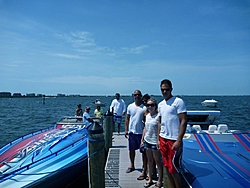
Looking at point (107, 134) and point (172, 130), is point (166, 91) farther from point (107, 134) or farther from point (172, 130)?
point (107, 134)

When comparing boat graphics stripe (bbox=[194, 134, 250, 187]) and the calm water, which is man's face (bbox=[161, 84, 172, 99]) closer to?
boat graphics stripe (bbox=[194, 134, 250, 187])

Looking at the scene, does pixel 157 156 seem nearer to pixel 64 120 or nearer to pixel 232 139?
pixel 232 139

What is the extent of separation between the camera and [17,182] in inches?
164

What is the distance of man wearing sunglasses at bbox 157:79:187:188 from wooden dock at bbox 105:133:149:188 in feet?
4.17

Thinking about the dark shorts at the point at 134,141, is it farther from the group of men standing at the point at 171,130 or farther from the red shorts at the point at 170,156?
the red shorts at the point at 170,156

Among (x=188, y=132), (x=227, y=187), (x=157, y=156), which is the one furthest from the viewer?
(x=188, y=132)

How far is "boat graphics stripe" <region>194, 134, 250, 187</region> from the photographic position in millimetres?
3143

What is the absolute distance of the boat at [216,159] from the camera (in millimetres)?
3112

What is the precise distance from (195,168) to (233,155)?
4.03 ft

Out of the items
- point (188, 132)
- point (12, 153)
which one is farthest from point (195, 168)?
point (12, 153)

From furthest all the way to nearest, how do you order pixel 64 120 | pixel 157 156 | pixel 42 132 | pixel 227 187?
1. pixel 64 120
2. pixel 42 132
3. pixel 157 156
4. pixel 227 187

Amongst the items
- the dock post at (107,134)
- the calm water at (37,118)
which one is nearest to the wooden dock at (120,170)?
the dock post at (107,134)

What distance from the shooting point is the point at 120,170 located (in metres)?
4.79

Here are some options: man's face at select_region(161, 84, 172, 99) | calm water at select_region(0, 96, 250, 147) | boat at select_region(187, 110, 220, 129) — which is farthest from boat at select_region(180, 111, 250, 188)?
calm water at select_region(0, 96, 250, 147)
